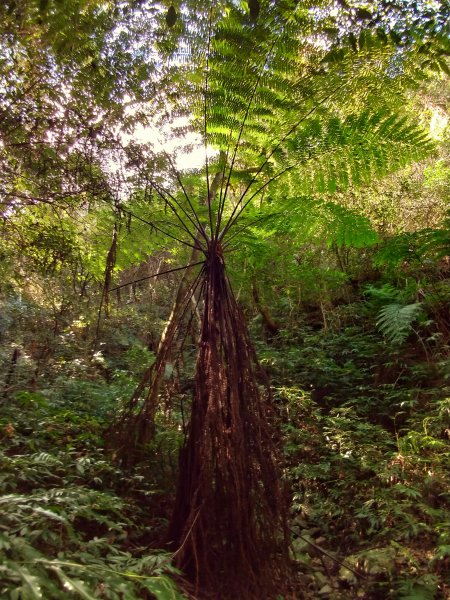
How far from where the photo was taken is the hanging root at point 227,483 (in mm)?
1470

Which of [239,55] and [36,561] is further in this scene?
[239,55]

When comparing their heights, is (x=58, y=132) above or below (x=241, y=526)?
above

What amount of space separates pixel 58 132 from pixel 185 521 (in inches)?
88.5

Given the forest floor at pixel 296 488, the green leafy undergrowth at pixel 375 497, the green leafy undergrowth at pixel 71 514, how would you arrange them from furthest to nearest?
the green leafy undergrowth at pixel 375 497
the forest floor at pixel 296 488
the green leafy undergrowth at pixel 71 514

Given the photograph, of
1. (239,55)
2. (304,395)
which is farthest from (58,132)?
(304,395)

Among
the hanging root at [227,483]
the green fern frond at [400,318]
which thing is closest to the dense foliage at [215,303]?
the hanging root at [227,483]

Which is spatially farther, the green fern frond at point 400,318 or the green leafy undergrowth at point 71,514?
the green fern frond at point 400,318

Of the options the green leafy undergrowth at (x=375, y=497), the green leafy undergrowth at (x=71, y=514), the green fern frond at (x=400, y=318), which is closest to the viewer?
the green leafy undergrowth at (x=71, y=514)

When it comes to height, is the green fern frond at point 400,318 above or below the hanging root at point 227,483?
above

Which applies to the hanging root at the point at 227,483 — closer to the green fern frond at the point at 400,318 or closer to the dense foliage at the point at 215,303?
the dense foliage at the point at 215,303

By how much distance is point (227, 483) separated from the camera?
1526 millimetres

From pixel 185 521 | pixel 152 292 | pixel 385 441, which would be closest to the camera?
pixel 185 521

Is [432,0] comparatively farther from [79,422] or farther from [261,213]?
[79,422]

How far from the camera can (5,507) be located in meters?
1.20
